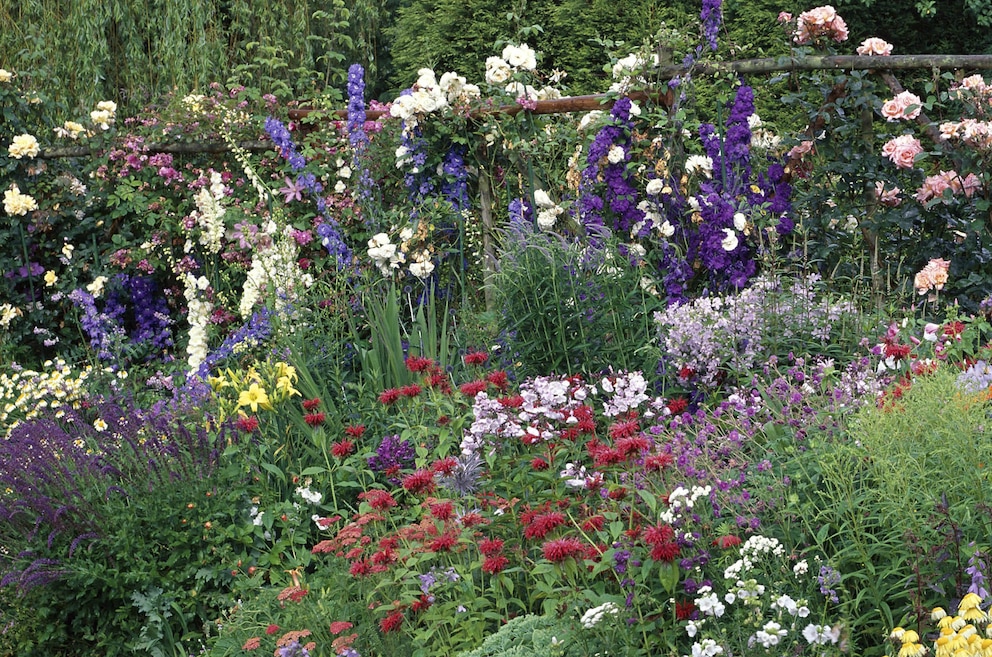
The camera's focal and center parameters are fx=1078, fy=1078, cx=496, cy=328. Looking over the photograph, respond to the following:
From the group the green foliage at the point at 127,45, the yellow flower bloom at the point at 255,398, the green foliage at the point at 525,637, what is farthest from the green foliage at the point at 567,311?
the green foliage at the point at 127,45

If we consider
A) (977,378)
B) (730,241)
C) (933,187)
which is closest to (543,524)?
(977,378)

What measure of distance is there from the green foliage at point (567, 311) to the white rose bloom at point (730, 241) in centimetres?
45

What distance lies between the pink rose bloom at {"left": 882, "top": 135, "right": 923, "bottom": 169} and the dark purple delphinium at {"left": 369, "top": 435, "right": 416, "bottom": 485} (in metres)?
2.51

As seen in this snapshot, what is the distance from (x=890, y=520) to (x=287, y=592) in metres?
1.64

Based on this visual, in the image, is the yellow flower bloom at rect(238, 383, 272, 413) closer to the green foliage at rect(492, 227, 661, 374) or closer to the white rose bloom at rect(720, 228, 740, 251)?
the green foliage at rect(492, 227, 661, 374)

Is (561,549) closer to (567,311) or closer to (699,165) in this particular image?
(567,311)

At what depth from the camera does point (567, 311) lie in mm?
4367

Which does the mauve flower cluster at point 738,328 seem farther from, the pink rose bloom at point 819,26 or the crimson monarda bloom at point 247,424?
the crimson monarda bloom at point 247,424

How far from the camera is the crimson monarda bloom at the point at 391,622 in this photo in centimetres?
274

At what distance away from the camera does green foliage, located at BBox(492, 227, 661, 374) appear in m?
4.35

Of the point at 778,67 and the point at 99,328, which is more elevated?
the point at 778,67

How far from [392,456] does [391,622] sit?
91cm

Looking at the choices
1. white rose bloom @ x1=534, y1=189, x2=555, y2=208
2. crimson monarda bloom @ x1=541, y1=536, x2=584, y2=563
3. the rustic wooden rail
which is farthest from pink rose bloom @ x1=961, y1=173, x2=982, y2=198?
crimson monarda bloom @ x1=541, y1=536, x2=584, y2=563

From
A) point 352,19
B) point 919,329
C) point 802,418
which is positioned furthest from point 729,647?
point 352,19
